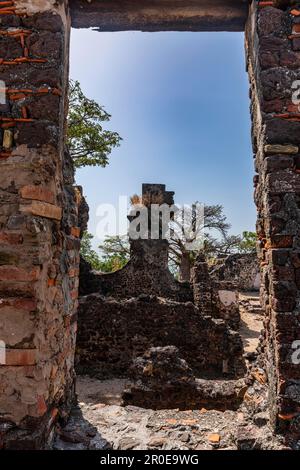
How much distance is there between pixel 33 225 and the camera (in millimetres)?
2117

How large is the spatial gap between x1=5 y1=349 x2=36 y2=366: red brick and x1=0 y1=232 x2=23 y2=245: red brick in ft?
2.17

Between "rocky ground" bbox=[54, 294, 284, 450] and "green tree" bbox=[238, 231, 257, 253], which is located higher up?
"green tree" bbox=[238, 231, 257, 253]

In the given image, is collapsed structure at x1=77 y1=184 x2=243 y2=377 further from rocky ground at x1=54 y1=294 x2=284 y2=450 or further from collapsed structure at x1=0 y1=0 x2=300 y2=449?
collapsed structure at x1=0 y1=0 x2=300 y2=449

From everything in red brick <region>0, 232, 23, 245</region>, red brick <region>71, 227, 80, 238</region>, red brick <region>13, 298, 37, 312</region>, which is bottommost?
red brick <region>13, 298, 37, 312</region>

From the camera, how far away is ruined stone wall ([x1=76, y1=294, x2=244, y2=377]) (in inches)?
304

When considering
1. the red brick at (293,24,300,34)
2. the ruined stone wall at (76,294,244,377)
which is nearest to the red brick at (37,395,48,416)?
the red brick at (293,24,300,34)

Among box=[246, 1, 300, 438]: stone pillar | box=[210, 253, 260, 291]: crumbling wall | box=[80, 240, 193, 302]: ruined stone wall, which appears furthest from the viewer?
box=[210, 253, 260, 291]: crumbling wall

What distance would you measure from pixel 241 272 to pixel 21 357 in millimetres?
18752

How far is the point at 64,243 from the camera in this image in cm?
262

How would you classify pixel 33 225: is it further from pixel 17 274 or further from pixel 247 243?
pixel 247 243

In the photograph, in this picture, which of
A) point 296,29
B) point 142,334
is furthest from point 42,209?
point 142,334

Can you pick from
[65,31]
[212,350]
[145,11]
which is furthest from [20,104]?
[212,350]
